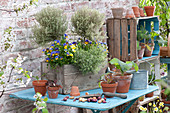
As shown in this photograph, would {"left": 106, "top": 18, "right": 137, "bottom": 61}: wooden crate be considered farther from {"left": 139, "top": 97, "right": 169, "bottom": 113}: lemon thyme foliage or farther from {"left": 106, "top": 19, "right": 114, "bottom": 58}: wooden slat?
{"left": 139, "top": 97, "right": 169, "bottom": 113}: lemon thyme foliage

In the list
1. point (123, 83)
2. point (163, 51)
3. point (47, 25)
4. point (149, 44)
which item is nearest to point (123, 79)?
point (123, 83)

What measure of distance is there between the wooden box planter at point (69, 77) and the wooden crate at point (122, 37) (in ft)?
2.53

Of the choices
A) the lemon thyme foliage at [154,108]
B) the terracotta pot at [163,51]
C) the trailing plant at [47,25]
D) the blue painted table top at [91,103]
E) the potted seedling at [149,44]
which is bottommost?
the lemon thyme foliage at [154,108]

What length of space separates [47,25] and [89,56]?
427mm

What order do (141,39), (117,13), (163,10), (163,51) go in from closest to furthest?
1. (117,13)
2. (141,39)
3. (163,51)
4. (163,10)

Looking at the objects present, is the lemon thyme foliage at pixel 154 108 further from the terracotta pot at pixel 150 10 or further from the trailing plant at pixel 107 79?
the terracotta pot at pixel 150 10

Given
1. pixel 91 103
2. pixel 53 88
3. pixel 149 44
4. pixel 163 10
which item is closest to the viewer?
pixel 91 103

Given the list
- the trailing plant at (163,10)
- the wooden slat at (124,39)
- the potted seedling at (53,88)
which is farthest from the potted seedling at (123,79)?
the trailing plant at (163,10)

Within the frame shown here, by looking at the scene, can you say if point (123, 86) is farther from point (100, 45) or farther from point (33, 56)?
point (33, 56)

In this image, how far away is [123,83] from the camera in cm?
234

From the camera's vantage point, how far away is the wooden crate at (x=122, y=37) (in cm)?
320

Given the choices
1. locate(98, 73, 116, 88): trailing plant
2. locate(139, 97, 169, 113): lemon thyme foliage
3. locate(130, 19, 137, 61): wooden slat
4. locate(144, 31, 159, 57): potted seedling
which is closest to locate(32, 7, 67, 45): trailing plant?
locate(98, 73, 116, 88): trailing plant

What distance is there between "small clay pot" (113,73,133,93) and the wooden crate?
878 mm

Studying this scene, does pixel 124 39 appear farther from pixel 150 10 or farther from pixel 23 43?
pixel 23 43
